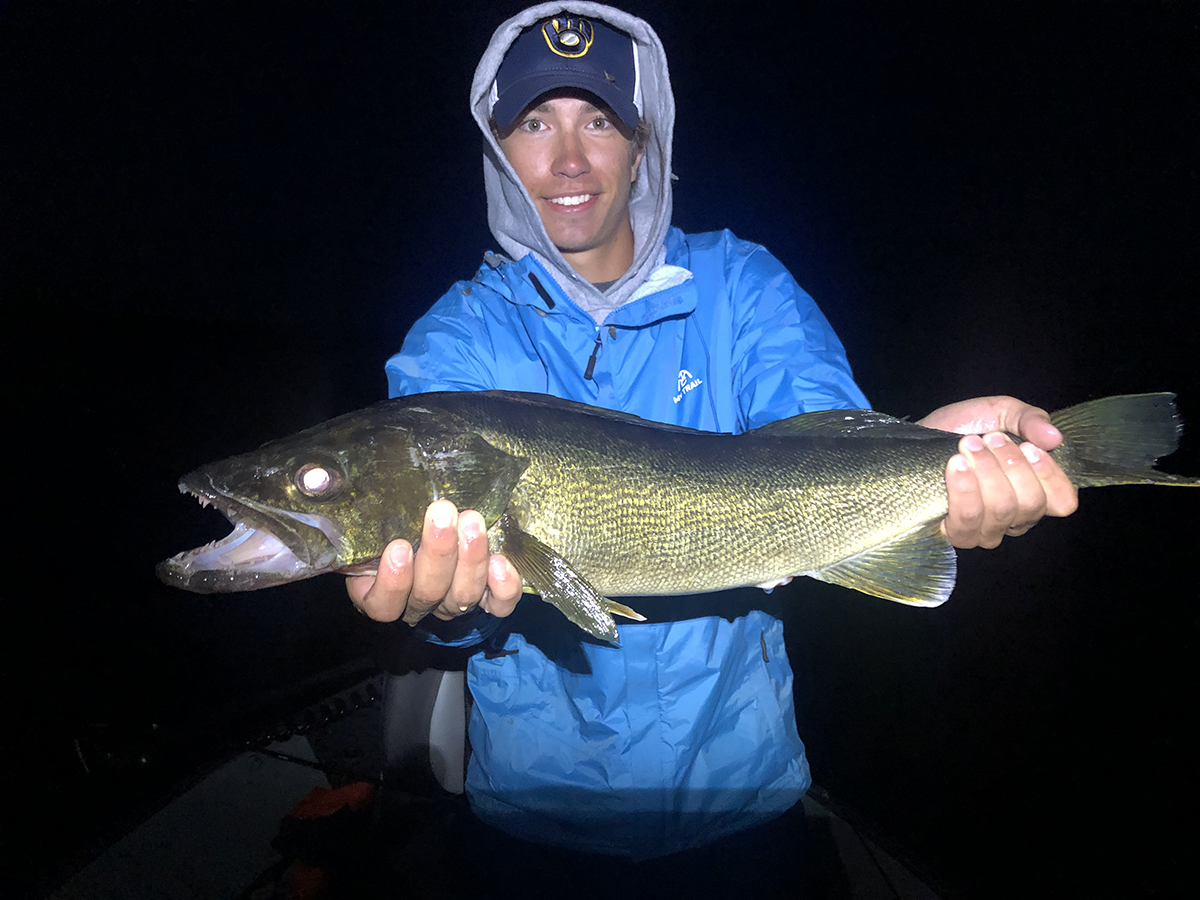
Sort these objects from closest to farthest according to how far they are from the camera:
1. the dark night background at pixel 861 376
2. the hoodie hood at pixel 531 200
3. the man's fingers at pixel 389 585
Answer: the man's fingers at pixel 389 585 < the hoodie hood at pixel 531 200 < the dark night background at pixel 861 376

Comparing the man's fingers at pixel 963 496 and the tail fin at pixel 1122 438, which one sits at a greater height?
the tail fin at pixel 1122 438

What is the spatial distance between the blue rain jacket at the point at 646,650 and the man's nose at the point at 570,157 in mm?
429

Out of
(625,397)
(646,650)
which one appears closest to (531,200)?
(625,397)

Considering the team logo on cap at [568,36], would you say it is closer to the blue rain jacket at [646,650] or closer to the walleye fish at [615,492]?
the blue rain jacket at [646,650]

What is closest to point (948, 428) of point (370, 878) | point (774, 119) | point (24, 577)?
point (370, 878)

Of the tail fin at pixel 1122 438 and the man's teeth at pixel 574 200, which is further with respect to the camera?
the man's teeth at pixel 574 200

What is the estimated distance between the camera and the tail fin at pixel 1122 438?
5.77 ft

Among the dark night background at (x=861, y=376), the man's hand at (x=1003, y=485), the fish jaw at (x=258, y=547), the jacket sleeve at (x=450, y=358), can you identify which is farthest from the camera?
the dark night background at (x=861, y=376)

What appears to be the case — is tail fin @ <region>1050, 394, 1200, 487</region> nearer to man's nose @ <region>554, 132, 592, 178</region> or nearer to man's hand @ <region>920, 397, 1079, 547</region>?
man's hand @ <region>920, 397, 1079, 547</region>

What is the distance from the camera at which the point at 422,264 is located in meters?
9.77

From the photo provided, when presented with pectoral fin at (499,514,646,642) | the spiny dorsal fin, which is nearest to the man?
the spiny dorsal fin

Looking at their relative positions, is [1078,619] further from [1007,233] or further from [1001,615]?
[1007,233]

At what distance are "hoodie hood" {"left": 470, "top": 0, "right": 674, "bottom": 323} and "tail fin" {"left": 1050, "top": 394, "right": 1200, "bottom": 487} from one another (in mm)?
1645

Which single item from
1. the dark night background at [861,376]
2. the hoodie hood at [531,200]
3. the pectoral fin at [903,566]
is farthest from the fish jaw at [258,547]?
the dark night background at [861,376]
